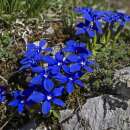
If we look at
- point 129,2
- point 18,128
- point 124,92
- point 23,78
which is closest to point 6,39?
point 23,78

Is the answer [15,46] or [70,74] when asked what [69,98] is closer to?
[70,74]

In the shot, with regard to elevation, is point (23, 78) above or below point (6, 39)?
below

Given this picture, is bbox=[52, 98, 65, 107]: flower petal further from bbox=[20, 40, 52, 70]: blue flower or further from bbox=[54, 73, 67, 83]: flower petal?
bbox=[20, 40, 52, 70]: blue flower

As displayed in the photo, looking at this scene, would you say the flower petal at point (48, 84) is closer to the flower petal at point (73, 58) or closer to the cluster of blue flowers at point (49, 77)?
the cluster of blue flowers at point (49, 77)

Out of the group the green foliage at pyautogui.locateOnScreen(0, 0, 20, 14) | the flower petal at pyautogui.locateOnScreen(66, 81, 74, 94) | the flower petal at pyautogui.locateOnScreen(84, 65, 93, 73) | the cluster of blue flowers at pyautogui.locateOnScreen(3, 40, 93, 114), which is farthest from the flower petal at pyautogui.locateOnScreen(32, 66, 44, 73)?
the green foliage at pyautogui.locateOnScreen(0, 0, 20, 14)

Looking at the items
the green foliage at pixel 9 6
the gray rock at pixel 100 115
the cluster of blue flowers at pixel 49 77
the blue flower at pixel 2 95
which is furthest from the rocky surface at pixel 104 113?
the green foliage at pixel 9 6
